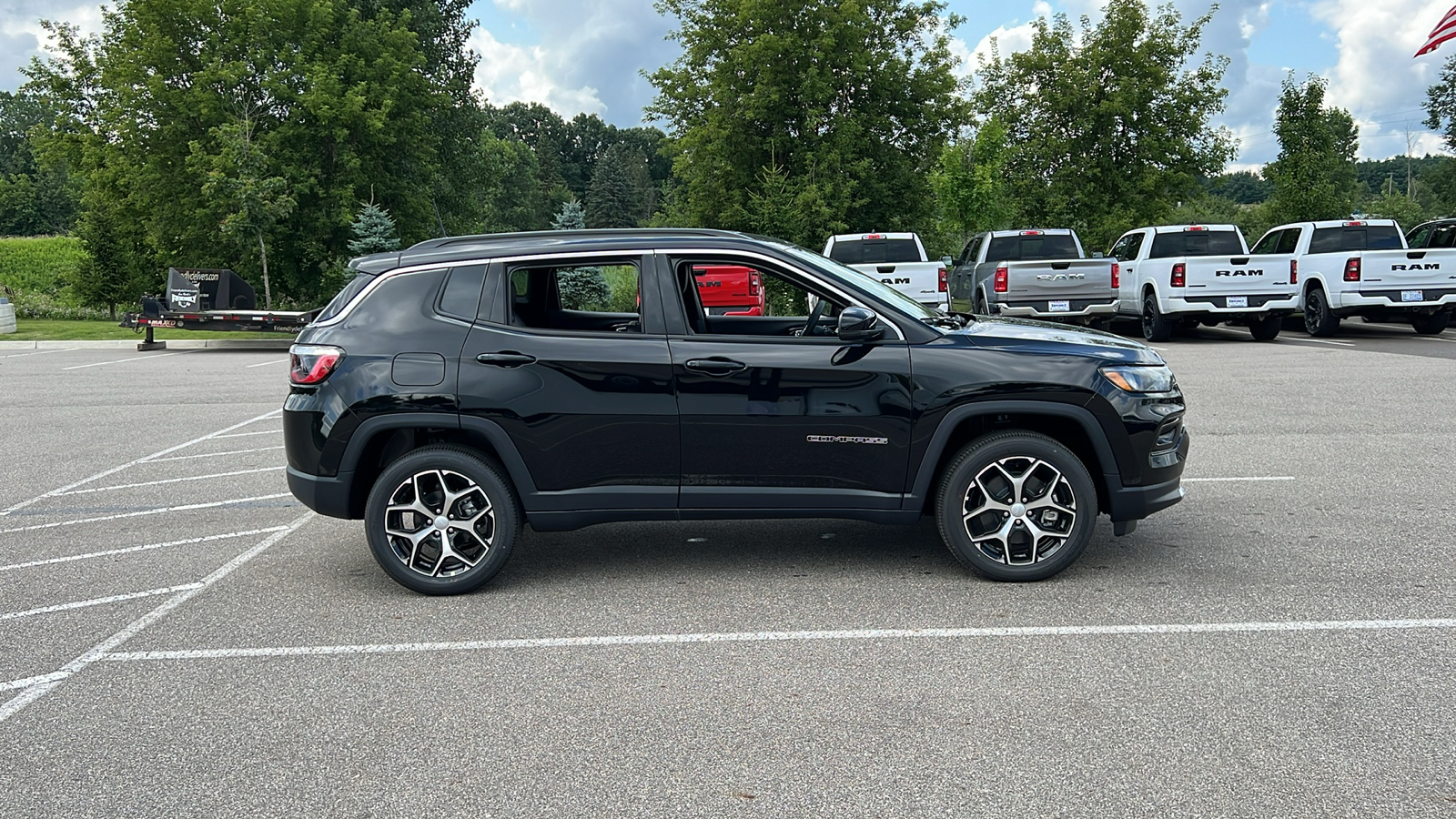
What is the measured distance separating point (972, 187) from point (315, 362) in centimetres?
3971

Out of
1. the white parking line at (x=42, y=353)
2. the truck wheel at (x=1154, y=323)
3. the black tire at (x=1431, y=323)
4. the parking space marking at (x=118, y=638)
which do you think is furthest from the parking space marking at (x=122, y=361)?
the black tire at (x=1431, y=323)

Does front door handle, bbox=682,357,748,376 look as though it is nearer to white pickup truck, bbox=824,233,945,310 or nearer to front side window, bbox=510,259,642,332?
front side window, bbox=510,259,642,332

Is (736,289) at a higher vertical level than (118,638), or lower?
higher

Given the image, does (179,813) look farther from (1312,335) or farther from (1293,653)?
(1312,335)

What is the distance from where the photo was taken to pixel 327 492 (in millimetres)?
5656

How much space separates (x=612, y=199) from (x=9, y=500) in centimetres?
10734

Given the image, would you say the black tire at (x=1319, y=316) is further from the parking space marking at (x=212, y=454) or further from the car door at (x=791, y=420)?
the parking space marking at (x=212, y=454)

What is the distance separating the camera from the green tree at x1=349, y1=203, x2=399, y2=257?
103 feet

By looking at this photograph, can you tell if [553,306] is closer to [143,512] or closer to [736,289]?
[143,512]

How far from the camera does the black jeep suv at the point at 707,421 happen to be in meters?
5.46

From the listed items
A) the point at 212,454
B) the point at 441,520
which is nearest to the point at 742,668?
the point at 441,520

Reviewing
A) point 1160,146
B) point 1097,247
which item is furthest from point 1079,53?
point 1097,247

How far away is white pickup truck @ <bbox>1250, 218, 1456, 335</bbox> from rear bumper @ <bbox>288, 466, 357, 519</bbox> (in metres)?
17.0

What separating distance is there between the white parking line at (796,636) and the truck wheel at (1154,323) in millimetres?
15437
